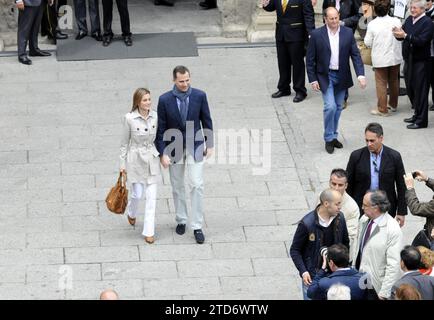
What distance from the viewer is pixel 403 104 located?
1644 centimetres

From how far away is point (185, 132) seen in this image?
41.3ft

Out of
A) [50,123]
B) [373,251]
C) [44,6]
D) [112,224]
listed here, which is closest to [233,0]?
[44,6]

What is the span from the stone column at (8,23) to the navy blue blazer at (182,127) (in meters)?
6.49

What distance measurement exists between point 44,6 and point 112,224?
19.7 ft

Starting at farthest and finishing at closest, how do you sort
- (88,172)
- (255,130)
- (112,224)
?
(255,130) → (88,172) → (112,224)

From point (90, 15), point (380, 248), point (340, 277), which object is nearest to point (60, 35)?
point (90, 15)

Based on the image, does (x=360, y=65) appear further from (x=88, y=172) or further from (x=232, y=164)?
(x=88, y=172)

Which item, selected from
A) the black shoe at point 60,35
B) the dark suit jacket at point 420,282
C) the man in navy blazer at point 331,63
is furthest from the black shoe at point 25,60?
the dark suit jacket at point 420,282

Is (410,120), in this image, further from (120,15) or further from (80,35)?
(80,35)

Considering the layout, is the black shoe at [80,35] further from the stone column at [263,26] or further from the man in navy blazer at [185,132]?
the man in navy blazer at [185,132]

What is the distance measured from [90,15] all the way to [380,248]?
351 inches

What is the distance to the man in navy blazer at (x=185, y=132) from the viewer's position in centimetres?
1251

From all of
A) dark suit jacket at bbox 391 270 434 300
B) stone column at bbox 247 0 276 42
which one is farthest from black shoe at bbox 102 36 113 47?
dark suit jacket at bbox 391 270 434 300

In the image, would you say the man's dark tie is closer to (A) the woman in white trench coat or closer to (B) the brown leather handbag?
(A) the woman in white trench coat
